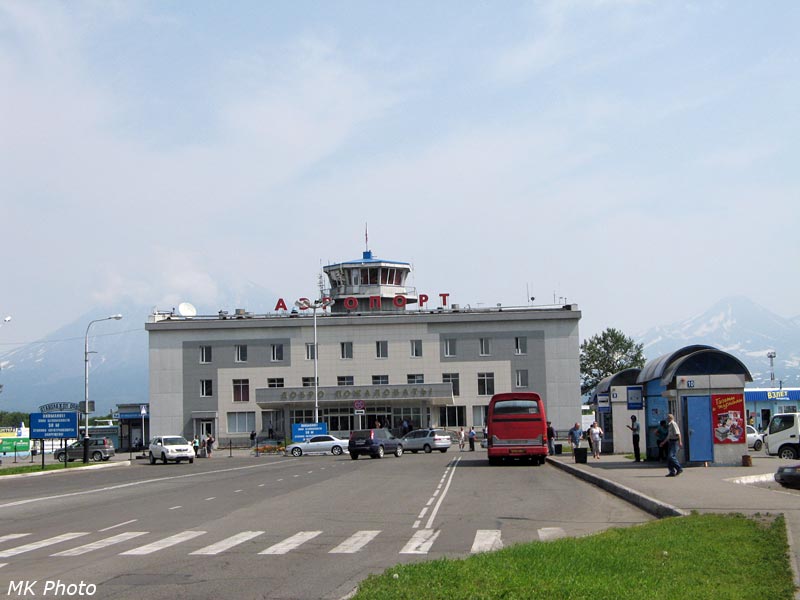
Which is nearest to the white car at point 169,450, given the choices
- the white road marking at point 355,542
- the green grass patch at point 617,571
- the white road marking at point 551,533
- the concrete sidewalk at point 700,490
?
the concrete sidewalk at point 700,490

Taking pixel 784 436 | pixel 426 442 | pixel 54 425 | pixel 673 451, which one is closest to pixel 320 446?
pixel 426 442


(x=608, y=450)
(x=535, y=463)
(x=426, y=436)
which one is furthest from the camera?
(x=426, y=436)

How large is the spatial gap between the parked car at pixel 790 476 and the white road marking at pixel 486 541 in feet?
30.7

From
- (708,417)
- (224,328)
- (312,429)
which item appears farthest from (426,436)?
(708,417)

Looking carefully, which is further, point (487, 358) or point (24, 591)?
point (487, 358)

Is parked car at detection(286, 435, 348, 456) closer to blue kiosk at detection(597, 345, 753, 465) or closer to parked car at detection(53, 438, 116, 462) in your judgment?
parked car at detection(53, 438, 116, 462)

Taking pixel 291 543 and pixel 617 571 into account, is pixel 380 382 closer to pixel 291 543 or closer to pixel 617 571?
pixel 291 543

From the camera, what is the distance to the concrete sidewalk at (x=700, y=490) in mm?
16516

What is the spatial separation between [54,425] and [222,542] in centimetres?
3806

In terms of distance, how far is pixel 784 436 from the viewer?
40062mm

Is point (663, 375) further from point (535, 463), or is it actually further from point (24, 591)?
point (24, 591)

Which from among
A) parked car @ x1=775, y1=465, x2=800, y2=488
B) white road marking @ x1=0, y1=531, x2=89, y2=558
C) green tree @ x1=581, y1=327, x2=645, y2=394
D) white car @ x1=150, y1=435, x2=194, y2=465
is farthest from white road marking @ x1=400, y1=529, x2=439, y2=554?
green tree @ x1=581, y1=327, x2=645, y2=394

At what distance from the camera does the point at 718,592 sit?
9.03 metres

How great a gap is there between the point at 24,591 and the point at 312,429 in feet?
187
